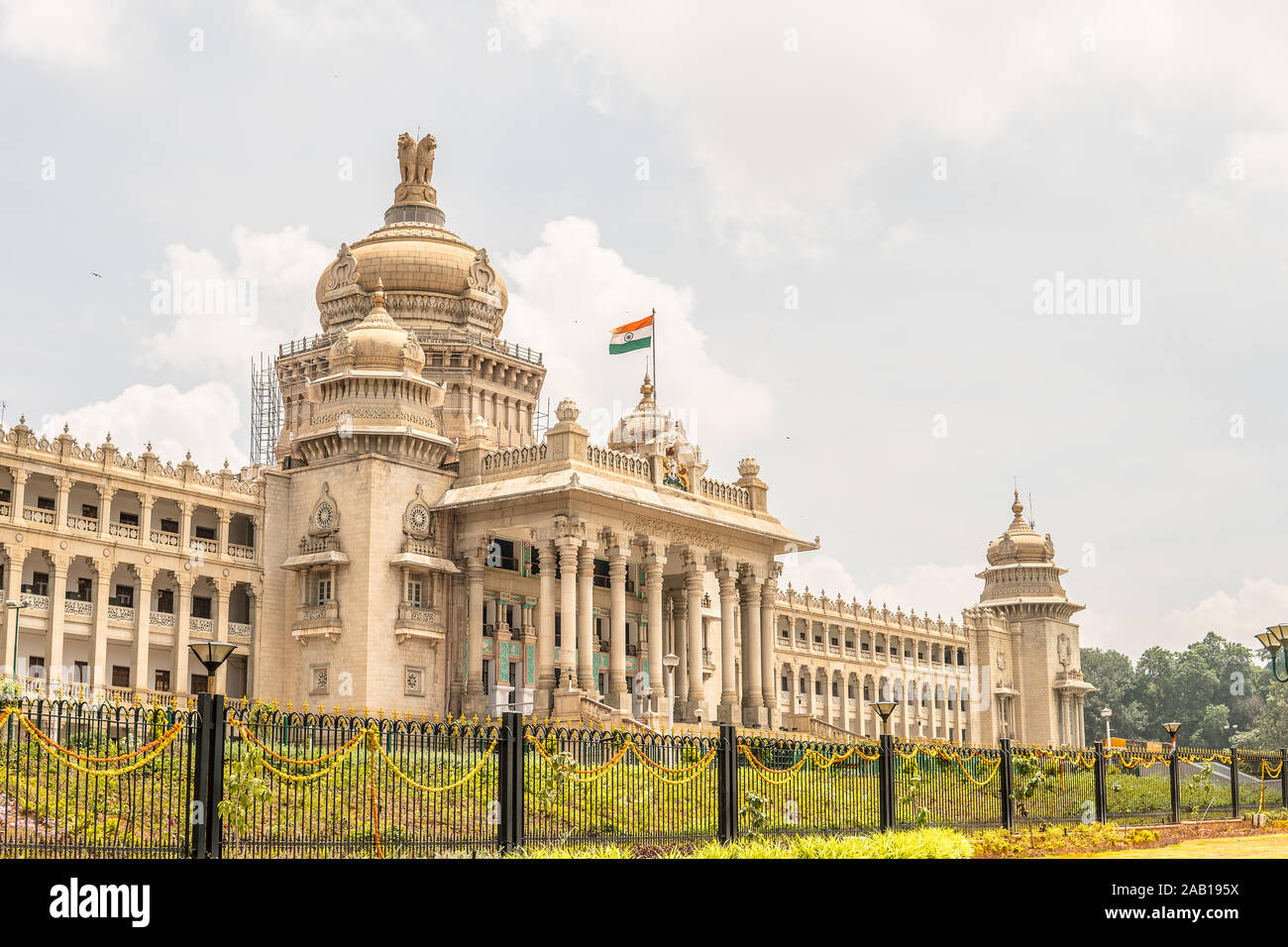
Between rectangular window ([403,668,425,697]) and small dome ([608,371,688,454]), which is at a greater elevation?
small dome ([608,371,688,454])

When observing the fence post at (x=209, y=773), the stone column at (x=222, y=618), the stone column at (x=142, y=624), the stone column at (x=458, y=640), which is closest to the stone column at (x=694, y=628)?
the stone column at (x=458, y=640)

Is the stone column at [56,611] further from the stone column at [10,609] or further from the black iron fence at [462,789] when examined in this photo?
the black iron fence at [462,789]

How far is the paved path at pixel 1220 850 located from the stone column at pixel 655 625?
2281 centimetres

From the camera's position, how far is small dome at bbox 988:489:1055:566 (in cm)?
8938

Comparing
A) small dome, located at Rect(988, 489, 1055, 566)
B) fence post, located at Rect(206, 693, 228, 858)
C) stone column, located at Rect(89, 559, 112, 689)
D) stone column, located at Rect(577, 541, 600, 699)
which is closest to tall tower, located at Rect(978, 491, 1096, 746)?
small dome, located at Rect(988, 489, 1055, 566)

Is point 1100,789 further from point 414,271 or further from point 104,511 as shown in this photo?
point 414,271

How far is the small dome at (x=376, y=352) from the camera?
50.6 meters

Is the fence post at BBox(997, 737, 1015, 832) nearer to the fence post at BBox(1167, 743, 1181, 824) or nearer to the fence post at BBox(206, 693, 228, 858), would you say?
the fence post at BBox(1167, 743, 1181, 824)

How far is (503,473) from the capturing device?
49.7m

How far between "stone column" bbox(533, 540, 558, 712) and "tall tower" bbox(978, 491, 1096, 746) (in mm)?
46445

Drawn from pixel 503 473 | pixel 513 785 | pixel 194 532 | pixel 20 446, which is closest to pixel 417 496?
pixel 503 473

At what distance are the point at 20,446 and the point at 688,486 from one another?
21.6m

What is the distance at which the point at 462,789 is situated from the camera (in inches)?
958
